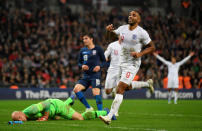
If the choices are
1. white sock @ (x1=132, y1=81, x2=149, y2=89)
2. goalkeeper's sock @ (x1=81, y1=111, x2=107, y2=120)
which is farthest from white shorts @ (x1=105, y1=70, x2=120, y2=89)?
goalkeeper's sock @ (x1=81, y1=111, x2=107, y2=120)

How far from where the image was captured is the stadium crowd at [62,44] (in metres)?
27.3

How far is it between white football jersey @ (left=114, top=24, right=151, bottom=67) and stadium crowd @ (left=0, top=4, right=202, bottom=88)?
15.8 meters

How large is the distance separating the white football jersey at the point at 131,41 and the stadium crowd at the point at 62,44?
15754mm

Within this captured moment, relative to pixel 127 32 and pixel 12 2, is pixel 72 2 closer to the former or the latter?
pixel 12 2

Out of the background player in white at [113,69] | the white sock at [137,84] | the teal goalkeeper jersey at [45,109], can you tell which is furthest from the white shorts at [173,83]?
the teal goalkeeper jersey at [45,109]

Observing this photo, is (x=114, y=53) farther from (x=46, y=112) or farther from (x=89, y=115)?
(x=46, y=112)

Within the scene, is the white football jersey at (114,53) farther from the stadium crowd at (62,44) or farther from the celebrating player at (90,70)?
the stadium crowd at (62,44)

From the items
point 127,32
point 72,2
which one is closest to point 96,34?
point 72,2

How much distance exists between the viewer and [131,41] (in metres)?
11.1

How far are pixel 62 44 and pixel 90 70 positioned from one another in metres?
16.8

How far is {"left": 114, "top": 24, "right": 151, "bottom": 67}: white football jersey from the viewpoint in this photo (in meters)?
11.1

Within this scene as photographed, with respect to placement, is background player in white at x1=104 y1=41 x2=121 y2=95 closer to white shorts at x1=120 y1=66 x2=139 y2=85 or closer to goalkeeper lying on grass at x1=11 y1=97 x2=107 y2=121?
goalkeeper lying on grass at x1=11 y1=97 x2=107 y2=121

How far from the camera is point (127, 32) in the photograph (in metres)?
11.1

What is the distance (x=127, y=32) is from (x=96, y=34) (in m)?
21.7
